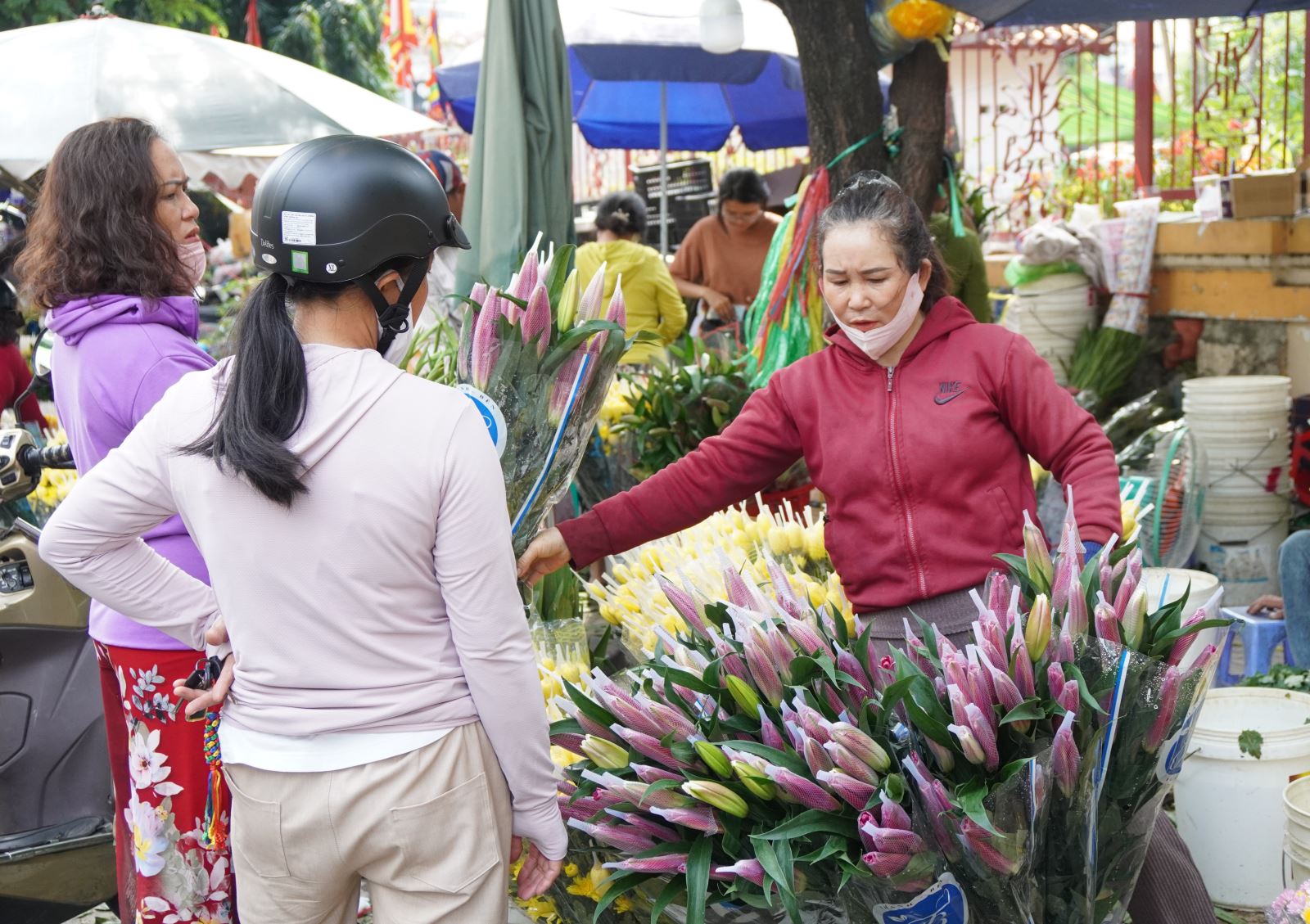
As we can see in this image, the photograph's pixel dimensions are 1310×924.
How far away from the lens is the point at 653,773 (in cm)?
187

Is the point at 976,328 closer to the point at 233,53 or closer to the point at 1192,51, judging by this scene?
the point at 233,53

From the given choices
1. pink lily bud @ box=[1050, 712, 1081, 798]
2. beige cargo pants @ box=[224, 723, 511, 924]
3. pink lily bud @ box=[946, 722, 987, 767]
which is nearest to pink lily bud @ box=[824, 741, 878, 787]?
pink lily bud @ box=[946, 722, 987, 767]

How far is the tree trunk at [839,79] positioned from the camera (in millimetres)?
→ 4570

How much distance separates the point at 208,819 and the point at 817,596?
1.24 m

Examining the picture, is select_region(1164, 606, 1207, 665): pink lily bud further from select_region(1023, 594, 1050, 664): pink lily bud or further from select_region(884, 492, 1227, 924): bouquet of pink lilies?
select_region(1023, 594, 1050, 664): pink lily bud

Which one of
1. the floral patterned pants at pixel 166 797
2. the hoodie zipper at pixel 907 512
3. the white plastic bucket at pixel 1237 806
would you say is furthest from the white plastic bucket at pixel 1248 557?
the floral patterned pants at pixel 166 797

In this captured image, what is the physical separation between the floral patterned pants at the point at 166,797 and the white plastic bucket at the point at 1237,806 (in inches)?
81.2

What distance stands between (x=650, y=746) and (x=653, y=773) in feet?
0.14

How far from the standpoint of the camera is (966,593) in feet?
7.43

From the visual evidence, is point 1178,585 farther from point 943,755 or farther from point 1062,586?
point 943,755

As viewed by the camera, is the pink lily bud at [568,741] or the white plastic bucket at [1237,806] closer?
the pink lily bud at [568,741]

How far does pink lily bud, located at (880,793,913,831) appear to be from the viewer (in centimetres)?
162

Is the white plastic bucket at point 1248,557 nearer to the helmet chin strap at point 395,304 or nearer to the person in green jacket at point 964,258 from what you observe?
the person in green jacket at point 964,258

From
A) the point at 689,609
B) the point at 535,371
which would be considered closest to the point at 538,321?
the point at 535,371
